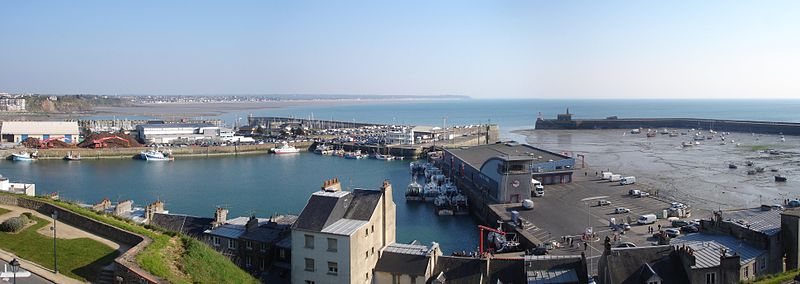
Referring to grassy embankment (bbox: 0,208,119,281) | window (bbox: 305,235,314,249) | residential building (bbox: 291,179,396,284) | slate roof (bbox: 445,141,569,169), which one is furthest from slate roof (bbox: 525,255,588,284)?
slate roof (bbox: 445,141,569,169)

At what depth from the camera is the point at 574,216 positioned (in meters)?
22.0

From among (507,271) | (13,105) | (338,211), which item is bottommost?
(507,271)

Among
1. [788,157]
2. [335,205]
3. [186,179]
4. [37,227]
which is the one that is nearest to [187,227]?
[37,227]

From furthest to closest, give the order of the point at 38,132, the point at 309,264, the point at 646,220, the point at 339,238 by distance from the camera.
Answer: the point at 38,132 < the point at 646,220 < the point at 309,264 < the point at 339,238

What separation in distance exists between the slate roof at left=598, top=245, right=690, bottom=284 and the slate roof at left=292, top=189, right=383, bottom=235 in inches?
184

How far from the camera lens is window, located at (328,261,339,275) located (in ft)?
38.7

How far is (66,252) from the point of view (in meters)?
10.3

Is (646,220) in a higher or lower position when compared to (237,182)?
higher

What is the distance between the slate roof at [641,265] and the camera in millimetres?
10281

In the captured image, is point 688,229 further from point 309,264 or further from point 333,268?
point 309,264

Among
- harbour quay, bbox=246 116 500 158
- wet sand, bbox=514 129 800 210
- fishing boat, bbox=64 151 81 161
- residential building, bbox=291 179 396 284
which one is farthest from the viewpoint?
harbour quay, bbox=246 116 500 158

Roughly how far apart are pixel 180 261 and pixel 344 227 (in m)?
3.17

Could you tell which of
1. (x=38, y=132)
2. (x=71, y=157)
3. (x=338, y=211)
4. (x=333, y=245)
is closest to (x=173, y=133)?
(x=38, y=132)

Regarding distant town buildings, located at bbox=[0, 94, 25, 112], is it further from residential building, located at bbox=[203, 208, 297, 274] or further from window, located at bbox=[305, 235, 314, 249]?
window, located at bbox=[305, 235, 314, 249]
